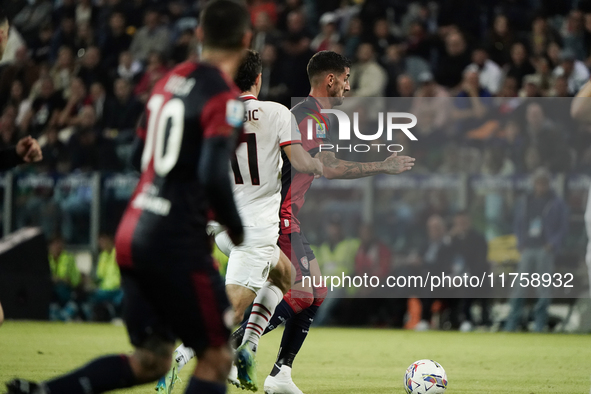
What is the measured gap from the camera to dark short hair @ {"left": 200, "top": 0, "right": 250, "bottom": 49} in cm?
349

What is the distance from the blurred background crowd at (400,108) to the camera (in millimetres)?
12648

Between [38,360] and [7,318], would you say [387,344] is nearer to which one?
[38,360]

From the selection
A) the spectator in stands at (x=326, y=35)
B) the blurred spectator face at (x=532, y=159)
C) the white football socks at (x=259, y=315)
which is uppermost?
the spectator in stands at (x=326, y=35)

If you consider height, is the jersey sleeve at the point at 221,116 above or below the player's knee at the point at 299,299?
above

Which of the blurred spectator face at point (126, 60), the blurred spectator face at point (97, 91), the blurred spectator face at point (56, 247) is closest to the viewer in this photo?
the blurred spectator face at point (56, 247)

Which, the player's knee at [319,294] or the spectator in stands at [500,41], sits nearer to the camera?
the player's knee at [319,294]

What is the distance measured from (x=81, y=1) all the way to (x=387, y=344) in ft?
37.5

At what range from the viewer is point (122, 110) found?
15.2 metres

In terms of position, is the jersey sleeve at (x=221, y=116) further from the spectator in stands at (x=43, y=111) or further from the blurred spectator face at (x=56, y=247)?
the spectator in stands at (x=43, y=111)

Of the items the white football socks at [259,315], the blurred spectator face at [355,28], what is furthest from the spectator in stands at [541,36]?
the white football socks at [259,315]

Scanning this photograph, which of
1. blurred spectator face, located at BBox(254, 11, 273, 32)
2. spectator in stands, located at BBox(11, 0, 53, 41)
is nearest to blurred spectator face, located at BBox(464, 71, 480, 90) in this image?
blurred spectator face, located at BBox(254, 11, 273, 32)

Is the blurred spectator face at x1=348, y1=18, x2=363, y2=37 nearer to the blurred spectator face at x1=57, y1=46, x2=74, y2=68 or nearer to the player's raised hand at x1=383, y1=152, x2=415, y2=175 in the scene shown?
the blurred spectator face at x1=57, y1=46, x2=74, y2=68

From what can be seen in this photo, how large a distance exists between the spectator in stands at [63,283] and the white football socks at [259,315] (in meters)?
8.94

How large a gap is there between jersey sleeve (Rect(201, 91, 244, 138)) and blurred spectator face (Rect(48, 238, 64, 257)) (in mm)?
11683
